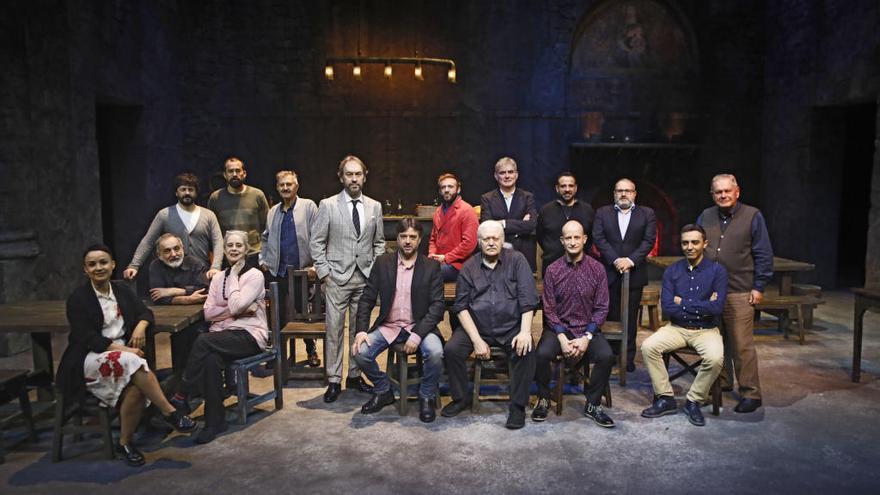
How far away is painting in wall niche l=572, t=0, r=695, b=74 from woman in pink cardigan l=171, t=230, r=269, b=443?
7.57 m

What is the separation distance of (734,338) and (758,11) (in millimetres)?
7893

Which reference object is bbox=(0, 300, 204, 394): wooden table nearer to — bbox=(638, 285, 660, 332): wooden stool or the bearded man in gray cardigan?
the bearded man in gray cardigan

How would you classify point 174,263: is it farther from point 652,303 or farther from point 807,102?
point 807,102

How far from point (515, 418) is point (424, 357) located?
2.56ft

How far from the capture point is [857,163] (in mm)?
10039

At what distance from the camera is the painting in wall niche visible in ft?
33.8

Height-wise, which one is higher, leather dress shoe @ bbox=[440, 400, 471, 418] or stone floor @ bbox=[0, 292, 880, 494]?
leather dress shoe @ bbox=[440, 400, 471, 418]

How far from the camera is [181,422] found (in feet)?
14.1

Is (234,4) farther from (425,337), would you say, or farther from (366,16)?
(425,337)

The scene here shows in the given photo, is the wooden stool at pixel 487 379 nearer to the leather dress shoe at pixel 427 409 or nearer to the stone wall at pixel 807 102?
the leather dress shoe at pixel 427 409

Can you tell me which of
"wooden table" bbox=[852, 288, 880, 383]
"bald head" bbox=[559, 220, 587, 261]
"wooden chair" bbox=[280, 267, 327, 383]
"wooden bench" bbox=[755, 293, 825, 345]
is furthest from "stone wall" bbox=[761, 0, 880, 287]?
"wooden chair" bbox=[280, 267, 327, 383]

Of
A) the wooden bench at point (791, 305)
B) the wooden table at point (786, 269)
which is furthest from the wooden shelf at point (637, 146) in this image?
the wooden bench at point (791, 305)

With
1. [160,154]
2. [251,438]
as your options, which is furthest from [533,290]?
[160,154]

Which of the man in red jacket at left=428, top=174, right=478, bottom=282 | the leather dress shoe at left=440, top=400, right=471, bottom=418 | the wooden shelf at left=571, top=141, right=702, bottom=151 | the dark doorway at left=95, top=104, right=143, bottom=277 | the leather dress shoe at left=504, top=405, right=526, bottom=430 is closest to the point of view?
the leather dress shoe at left=504, top=405, right=526, bottom=430
